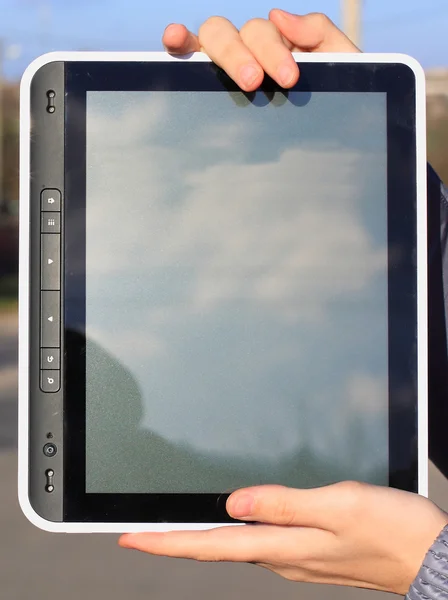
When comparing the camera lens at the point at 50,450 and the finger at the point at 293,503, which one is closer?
the finger at the point at 293,503

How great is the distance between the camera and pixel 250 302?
1290mm

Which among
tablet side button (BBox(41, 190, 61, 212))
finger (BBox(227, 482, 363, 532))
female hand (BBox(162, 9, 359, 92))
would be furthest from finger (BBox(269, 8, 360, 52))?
finger (BBox(227, 482, 363, 532))

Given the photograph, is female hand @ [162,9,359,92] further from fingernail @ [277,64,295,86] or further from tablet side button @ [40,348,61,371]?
tablet side button @ [40,348,61,371]

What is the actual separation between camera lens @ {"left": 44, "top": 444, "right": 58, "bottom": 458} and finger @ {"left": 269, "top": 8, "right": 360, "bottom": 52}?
2.70ft

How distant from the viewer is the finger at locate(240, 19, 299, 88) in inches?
50.4

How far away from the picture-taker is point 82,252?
133 centimetres

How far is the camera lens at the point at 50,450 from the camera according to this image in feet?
4.37

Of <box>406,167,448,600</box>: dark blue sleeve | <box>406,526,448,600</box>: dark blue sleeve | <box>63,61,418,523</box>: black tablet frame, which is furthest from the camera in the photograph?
<box>406,167,448,600</box>: dark blue sleeve

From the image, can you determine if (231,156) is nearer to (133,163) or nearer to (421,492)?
(133,163)

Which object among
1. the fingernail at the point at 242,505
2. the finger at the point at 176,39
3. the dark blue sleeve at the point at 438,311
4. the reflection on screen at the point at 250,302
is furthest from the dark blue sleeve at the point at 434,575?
the finger at the point at 176,39

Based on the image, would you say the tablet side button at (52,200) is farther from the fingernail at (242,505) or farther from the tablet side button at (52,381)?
the fingernail at (242,505)

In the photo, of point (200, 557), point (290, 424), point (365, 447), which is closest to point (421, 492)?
point (365, 447)

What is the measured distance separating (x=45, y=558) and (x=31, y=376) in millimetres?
2921

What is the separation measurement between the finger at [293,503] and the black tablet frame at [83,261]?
0.07 m
